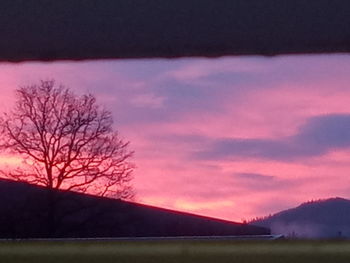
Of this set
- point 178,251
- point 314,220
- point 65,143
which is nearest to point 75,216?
point 65,143

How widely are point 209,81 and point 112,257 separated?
223 centimetres

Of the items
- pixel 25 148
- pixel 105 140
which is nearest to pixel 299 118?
pixel 105 140

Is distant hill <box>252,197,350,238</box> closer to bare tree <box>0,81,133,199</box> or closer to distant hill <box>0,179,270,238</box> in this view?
distant hill <box>0,179,270,238</box>

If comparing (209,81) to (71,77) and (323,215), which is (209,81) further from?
(323,215)

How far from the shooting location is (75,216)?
12.3ft

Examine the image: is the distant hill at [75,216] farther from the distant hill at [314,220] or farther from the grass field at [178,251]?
the grass field at [178,251]

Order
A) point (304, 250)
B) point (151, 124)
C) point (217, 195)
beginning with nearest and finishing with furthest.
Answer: point (304, 250) → point (217, 195) → point (151, 124)

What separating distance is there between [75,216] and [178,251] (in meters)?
2.10

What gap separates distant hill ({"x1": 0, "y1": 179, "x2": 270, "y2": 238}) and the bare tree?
2.5 inches

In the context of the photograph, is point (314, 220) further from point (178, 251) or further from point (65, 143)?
point (65, 143)

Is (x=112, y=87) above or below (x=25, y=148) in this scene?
above

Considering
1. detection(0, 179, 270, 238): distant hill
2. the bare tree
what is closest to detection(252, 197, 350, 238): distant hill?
detection(0, 179, 270, 238): distant hill

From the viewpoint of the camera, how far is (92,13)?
264 cm

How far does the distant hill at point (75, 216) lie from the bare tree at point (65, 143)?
0.06m
